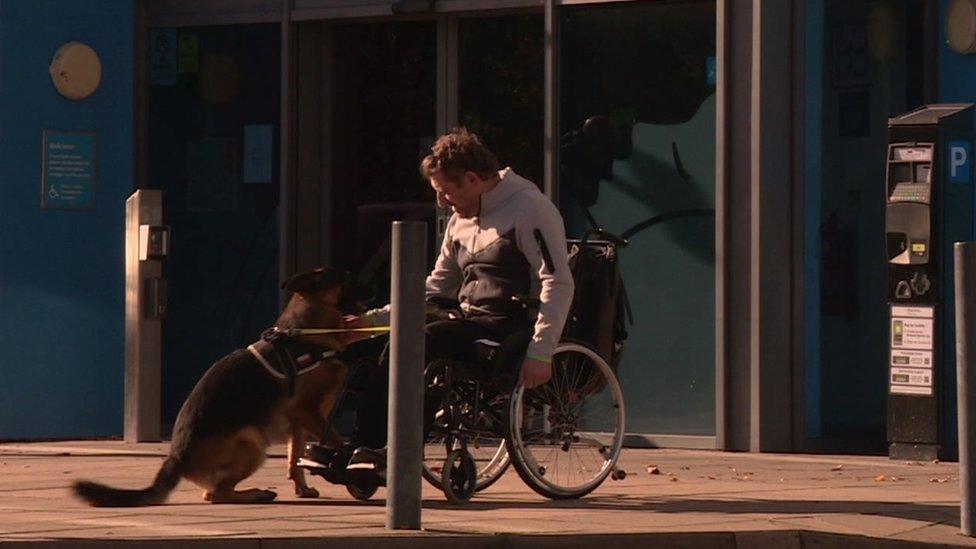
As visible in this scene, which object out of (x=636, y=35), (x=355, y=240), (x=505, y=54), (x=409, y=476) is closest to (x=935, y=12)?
(x=636, y=35)

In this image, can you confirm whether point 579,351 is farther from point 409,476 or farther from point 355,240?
point 355,240

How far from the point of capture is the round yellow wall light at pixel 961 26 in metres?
11.9

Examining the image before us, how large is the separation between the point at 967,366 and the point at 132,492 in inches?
130

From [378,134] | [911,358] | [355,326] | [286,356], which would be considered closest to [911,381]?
[911,358]

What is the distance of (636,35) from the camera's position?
12648 mm

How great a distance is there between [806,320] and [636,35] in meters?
2.03

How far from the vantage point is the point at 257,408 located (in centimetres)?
848

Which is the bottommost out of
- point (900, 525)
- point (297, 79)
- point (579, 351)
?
point (900, 525)

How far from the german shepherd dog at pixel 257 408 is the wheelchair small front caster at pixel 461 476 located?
54 cm

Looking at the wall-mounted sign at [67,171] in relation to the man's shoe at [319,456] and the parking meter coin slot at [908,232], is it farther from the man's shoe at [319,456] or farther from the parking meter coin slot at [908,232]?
the man's shoe at [319,456]

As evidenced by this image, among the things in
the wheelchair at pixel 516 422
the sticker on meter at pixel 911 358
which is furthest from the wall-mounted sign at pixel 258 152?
the wheelchair at pixel 516 422

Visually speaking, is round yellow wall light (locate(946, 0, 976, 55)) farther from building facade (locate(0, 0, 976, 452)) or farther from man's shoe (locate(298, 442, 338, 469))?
man's shoe (locate(298, 442, 338, 469))

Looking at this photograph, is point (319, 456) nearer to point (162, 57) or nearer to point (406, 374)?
point (406, 374)

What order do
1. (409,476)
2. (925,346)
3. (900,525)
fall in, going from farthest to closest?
(925,346)
(900,525)
(409,476)
